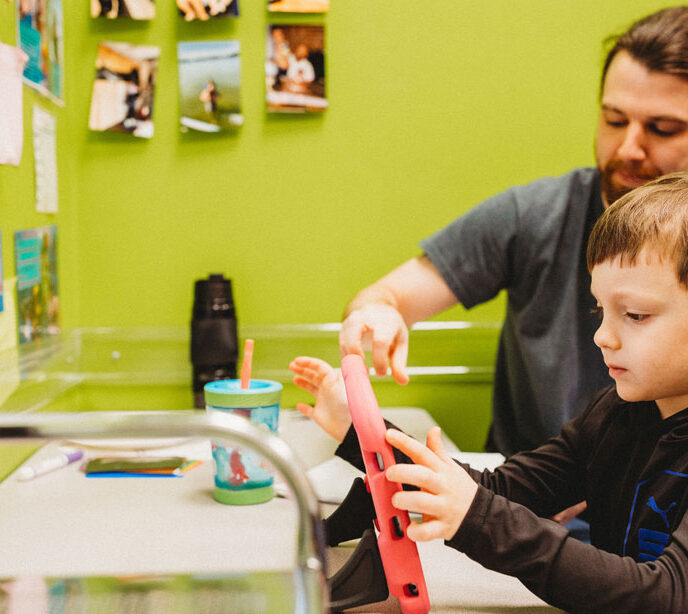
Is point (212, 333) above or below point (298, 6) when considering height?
below

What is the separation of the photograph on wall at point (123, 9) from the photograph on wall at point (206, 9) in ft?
0.20

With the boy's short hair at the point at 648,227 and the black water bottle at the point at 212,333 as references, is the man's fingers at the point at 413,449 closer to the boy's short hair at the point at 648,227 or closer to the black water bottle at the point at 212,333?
the boy's short hair at the point at 648,227

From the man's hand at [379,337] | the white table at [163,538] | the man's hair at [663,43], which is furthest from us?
the man's hair at [663,43]

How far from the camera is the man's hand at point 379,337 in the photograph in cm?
92

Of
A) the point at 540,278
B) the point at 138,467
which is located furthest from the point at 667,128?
the point at 138,467

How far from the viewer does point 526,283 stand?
1.27 m

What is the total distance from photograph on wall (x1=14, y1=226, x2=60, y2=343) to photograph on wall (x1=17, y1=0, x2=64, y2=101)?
0.24 meters

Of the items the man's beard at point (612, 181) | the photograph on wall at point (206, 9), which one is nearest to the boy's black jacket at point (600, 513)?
the man's beard at point (612, 181)

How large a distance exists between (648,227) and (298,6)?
938mm

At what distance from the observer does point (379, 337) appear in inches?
36.5

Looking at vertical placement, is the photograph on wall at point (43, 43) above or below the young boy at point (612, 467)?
above

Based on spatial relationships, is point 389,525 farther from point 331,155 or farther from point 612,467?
point 331,155

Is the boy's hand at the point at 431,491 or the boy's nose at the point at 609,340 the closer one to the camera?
the boy's hand at the point at 431,491

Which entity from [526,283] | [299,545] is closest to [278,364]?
[526,283]
